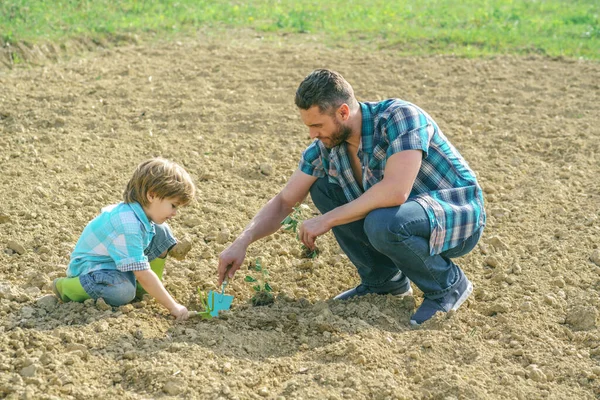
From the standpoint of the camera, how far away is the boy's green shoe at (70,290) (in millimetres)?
4027

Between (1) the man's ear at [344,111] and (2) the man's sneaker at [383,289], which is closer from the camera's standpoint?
(1) the man's ear at [344,111]

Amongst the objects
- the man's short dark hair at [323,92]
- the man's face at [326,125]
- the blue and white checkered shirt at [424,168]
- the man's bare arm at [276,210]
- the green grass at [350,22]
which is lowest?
the green grass at [350,22]

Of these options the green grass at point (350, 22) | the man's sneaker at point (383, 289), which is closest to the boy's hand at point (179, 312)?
the man's sneaker at point (383, 289)

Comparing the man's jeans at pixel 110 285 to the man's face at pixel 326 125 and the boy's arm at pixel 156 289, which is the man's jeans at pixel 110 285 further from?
the man's face at pixel 326 125

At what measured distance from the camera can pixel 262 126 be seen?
22.4 ft

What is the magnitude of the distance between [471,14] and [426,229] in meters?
8.71

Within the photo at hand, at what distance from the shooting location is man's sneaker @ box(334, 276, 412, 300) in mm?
4480

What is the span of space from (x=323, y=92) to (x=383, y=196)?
→ 584mm

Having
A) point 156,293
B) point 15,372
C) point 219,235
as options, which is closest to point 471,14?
point 219,235

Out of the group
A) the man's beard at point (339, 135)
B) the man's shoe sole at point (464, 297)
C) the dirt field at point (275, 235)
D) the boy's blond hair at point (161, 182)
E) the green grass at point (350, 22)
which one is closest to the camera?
the dirt field at point (275, 235)

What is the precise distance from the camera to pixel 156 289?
392 centimetres

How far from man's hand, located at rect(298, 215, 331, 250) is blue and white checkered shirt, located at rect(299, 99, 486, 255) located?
344 mm

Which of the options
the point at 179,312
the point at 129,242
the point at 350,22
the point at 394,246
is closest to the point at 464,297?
the point at 394,246

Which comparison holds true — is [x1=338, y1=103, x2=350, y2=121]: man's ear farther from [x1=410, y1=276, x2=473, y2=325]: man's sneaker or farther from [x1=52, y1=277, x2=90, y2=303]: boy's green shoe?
[x1=52, y1=277, x2=90, y2=303]: boy's green shoe
